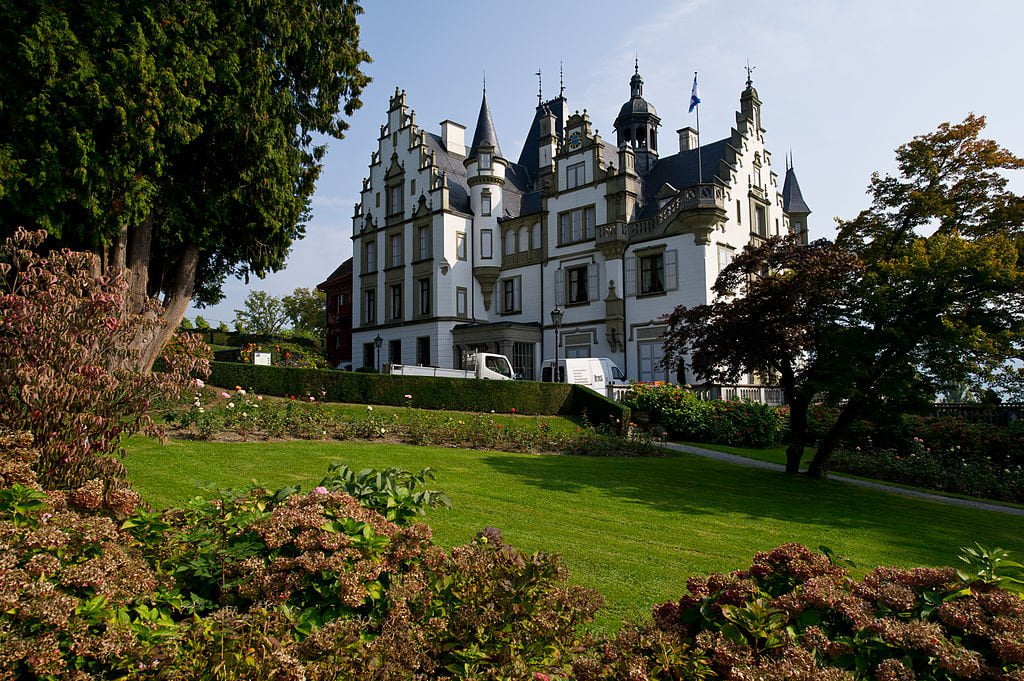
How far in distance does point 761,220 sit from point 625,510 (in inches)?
1212

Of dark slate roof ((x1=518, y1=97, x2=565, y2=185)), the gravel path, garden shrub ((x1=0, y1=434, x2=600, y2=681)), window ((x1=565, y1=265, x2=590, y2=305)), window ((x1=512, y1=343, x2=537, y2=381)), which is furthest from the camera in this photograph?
dark slate roof ((x1=518, y1=97, x2=565, y2=185))

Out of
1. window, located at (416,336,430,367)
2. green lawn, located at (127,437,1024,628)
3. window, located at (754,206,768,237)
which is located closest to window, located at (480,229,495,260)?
window, located at (416,336,430,367)

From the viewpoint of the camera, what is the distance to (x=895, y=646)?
2523mm

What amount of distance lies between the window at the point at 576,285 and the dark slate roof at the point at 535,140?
13145mm

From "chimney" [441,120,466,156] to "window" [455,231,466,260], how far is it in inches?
309

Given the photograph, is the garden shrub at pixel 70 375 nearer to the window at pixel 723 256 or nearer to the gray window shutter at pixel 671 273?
the gray window shutter at pixel 671 273

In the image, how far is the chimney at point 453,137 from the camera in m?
45.4

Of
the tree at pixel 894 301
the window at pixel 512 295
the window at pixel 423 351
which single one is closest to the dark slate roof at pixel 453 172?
the window at pixel 512 295

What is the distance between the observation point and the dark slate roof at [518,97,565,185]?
49.1m

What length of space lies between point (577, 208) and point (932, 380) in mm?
26409

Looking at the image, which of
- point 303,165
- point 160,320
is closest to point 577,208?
point 303,165

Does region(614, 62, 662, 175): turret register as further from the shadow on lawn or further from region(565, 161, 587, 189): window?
the shadow on lawn

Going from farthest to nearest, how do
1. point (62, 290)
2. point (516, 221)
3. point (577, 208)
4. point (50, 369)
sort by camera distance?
point (516, 221) < point (577, 208) < point (62, 290) < point (50, 369)

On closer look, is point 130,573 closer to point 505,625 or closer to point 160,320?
point 505,625
